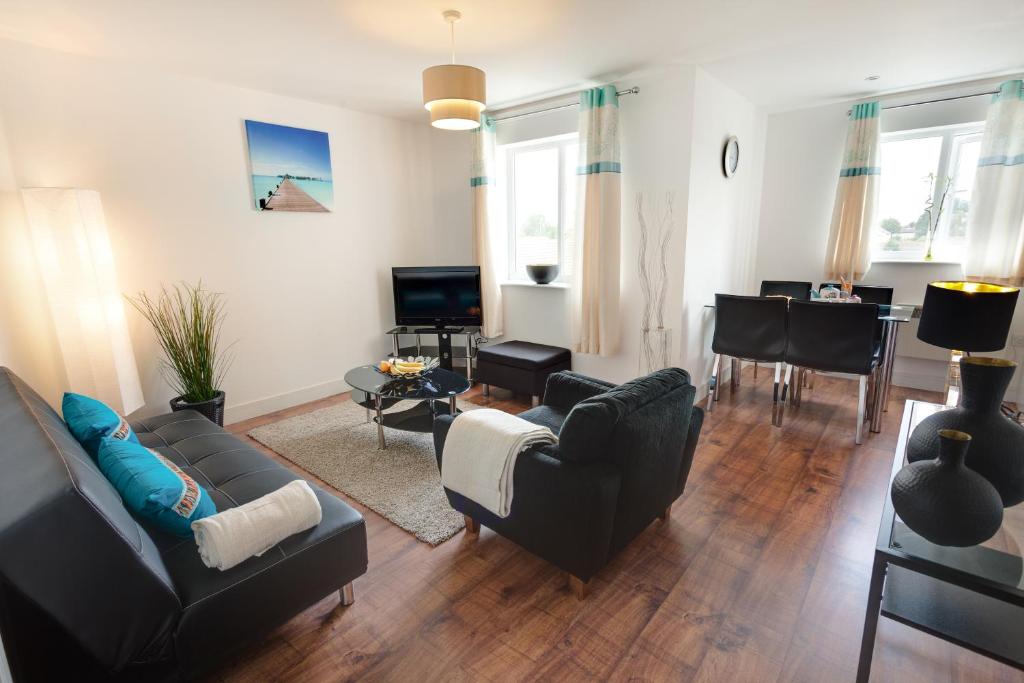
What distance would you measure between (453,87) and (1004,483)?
8.59ft

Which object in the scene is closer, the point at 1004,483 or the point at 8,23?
the point at 1004,483

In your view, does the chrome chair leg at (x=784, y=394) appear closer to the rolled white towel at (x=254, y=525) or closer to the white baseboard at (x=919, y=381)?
the white baseboard at (x=919, y=381)

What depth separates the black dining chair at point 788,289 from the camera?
4.33m

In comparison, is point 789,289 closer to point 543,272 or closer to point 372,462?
point 543,272

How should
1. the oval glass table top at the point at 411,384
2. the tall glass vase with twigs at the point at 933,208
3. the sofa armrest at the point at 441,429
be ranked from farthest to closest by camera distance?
the tall glass vase with twigs at the point at 933,208, the oval glass table top at the point at 411,384, the sofa armrest at the point at 441,429

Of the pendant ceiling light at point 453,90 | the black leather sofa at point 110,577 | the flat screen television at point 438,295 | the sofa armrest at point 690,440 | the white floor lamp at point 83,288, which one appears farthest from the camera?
the flat screen television at point 438,295

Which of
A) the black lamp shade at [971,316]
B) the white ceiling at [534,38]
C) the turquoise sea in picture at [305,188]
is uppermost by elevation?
the white ceiling at [534,38]

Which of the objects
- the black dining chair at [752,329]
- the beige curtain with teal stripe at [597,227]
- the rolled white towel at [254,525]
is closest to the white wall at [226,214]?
the beige curtain with teal stripe at [597,227]

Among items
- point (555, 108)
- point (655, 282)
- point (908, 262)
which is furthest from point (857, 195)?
point (555, 108)

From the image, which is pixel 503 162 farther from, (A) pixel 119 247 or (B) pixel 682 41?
(A) pixel 119 247

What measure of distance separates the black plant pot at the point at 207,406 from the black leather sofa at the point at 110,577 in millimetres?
1404

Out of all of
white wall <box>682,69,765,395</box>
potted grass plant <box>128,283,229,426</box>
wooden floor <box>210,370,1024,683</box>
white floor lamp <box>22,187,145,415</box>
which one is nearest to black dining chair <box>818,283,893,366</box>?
white wall <box>682,69,765,395</box>

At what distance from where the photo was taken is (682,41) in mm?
2904

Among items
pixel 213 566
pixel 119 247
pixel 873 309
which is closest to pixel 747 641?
pixel 213 566
